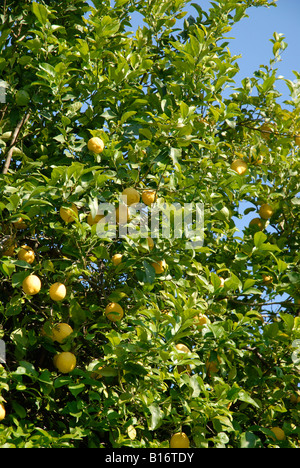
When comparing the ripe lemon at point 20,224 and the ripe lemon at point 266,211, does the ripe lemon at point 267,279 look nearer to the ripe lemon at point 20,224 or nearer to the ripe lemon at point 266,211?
the ripe lemon at point 266,211

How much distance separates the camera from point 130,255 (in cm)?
258

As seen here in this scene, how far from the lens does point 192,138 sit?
106 inches

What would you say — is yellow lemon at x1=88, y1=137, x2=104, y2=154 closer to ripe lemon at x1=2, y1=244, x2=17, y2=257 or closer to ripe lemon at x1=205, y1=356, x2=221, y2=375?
ripe lemon at x1=2, y1=244, x2=17, y2=257

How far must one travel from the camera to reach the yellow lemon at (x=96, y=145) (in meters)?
2.68

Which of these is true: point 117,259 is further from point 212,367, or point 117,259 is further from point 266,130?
point 266,130

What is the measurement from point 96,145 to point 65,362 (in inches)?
43.2

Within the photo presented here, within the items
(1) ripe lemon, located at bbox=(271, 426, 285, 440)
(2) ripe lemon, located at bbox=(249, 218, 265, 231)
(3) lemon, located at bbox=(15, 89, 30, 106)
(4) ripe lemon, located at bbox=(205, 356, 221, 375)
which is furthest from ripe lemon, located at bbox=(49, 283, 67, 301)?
(2) ripe lemon, located at bbox=(249, 218, 265, 231)

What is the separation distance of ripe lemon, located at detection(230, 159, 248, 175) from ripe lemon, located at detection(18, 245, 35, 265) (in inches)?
55.5

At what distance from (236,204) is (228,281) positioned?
776 millimetres

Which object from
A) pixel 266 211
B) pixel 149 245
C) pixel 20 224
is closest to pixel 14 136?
pixel 20 224

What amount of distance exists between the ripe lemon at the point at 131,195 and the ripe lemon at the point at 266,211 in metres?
1.19

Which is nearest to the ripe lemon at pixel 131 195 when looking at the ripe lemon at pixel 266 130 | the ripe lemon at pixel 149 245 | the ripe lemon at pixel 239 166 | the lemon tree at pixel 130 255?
the lemon tree at pixel 130 255
